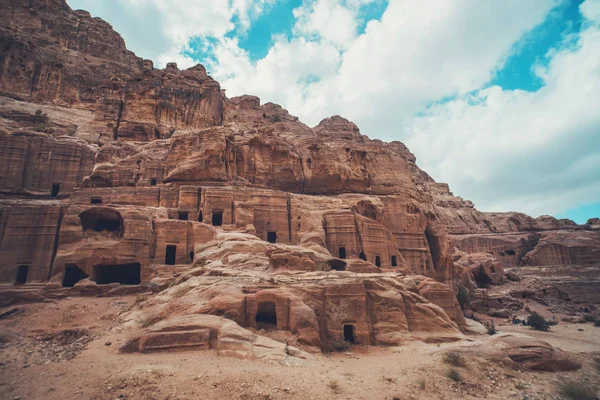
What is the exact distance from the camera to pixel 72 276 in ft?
69.4

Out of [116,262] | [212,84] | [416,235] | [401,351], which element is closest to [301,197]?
[416,235]

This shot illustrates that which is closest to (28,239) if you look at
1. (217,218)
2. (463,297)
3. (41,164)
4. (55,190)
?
(217,218)

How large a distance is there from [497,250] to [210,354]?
54.6 m

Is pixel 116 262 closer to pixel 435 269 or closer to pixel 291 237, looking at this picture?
pixel 291 237

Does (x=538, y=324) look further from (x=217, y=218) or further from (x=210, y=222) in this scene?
(x=210, y=222)

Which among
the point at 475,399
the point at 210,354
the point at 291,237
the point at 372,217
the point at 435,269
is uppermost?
the point at 372,217

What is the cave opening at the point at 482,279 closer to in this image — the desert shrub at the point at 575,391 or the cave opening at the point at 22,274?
the desert shrub at the point at 575,391

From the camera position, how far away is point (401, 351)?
49.2 feet

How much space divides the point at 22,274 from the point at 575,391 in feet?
90.3

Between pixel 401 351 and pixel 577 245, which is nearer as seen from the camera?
pixel 401 351

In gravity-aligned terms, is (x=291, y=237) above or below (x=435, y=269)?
above

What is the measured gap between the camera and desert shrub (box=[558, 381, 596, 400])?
12266 mm

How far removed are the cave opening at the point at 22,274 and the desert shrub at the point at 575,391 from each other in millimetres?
26792

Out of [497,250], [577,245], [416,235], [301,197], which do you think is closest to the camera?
[301,197]
